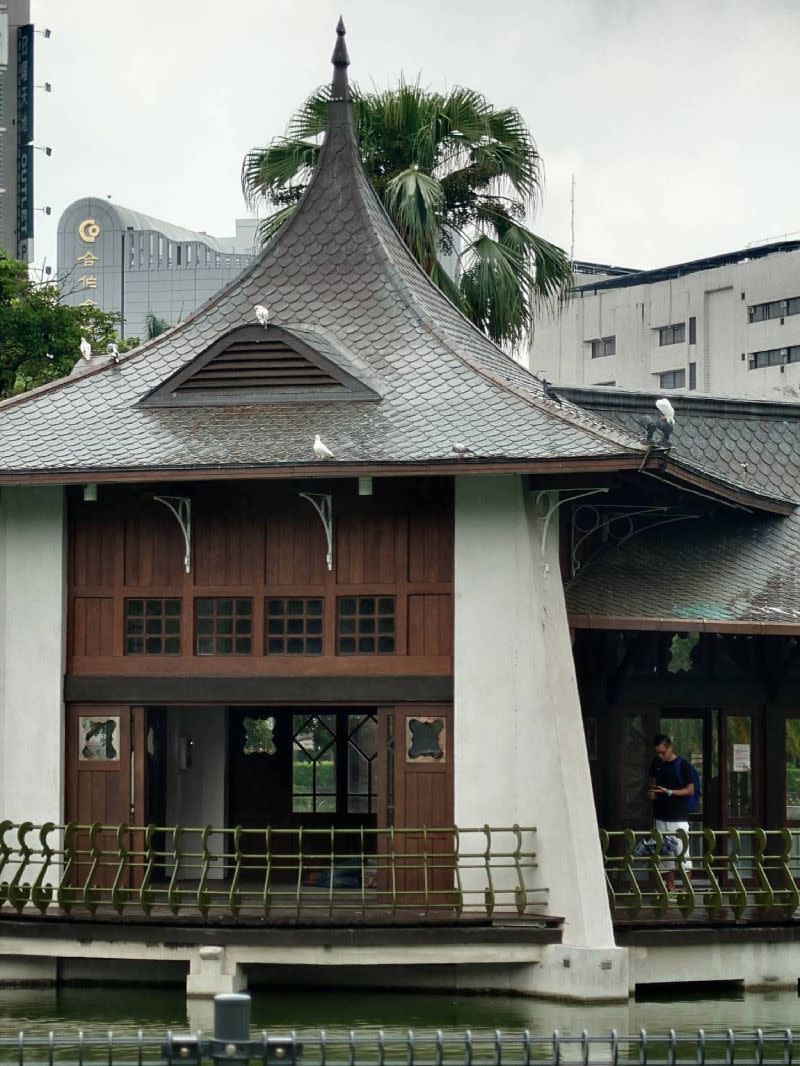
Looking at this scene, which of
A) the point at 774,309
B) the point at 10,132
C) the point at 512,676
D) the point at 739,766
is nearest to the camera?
the point at 512,676

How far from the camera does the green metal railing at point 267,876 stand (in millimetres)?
20250

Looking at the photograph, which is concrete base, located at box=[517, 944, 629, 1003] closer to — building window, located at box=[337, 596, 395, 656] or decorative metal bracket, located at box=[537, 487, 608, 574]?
building window, located at box=[337, 596, 395, 656]

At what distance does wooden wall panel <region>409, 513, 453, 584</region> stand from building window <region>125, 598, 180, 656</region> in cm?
257

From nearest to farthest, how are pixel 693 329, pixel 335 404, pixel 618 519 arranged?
pixel 335 404 < pixel 618 519 < pixel 693 329

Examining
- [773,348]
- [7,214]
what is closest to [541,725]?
[7,214]

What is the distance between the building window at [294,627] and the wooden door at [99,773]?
1750 millimetres

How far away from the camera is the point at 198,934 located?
65.8ft

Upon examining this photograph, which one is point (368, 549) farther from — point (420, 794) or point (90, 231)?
point (90, 231)

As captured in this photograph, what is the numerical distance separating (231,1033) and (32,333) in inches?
1307

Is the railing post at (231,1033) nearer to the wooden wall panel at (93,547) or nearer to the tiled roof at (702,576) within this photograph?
the tiled roof at (702,576)

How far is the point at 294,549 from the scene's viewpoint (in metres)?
21.8

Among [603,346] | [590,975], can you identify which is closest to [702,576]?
[590,975]

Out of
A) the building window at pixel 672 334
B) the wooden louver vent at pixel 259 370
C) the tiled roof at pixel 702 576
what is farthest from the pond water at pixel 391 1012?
the building window at pixel 672 334

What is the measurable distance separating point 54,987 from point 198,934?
186 centimetres
